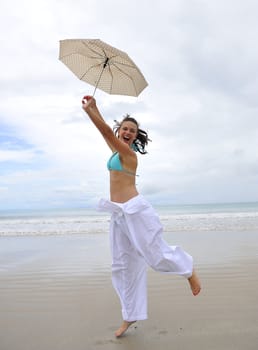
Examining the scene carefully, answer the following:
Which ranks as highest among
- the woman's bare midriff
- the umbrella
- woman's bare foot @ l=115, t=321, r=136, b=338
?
the umbrella

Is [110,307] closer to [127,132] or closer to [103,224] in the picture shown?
[127,132]

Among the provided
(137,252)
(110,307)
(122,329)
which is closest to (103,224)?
(110,307)

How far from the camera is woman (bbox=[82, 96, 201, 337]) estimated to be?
3195mm

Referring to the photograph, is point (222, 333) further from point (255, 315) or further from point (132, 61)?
point (132, 61)

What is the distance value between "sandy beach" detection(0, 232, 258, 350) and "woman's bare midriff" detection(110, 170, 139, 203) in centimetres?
130

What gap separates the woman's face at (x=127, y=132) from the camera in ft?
11.4

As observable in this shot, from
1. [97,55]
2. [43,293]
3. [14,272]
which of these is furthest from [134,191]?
[14,272]

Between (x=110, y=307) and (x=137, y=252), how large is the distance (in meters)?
1.40

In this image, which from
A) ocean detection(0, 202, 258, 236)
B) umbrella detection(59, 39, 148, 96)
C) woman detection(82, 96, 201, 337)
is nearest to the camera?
woman detection(82, 96, 201, 337)

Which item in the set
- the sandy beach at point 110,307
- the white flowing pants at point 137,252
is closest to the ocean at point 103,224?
the sandy beach at point 110,307

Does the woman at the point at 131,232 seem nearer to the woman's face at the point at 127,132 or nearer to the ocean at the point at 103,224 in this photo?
the woman's face at the point at 127,132

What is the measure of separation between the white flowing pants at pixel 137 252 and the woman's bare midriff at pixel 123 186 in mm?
80

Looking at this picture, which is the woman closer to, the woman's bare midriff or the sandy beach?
the woman's bare midriff

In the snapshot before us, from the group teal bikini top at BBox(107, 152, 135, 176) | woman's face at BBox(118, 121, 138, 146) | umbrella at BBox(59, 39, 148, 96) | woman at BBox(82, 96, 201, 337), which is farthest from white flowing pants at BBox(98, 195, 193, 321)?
umbrella at BBox(59, 39, 148, 96)
